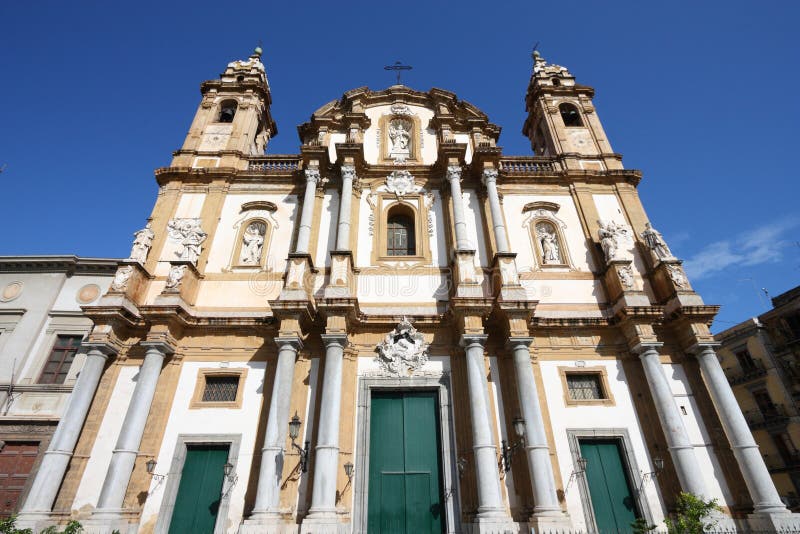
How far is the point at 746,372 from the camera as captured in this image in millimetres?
27984

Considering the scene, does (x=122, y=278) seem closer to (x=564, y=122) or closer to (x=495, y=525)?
(x=495, y=525)

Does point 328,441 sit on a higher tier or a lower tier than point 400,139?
lower

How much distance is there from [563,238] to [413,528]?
33.7 feet

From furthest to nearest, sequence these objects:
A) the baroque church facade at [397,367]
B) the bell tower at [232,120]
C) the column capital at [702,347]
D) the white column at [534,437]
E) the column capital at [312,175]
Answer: the bell tower at [232,120], the column capital at [312,175], the column capital at [702,347], the baroque church facade at [397,367], the white column at [534,437]

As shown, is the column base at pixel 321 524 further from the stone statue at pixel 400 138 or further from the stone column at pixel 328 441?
the stone statue at pixel 400 138

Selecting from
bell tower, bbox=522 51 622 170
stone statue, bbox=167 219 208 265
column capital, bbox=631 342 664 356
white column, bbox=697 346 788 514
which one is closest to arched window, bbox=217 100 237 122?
stone statue, bbox=167 219 208 265

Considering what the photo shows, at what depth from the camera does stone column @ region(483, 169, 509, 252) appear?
1369 cm

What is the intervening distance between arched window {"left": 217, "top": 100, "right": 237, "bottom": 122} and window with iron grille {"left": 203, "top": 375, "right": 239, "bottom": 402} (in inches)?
499

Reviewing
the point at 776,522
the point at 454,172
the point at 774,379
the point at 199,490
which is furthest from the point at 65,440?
the point at 774,379

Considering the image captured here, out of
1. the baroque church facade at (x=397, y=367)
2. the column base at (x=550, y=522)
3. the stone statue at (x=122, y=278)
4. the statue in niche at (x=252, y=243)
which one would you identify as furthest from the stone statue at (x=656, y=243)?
the stone statue at (x=122, y=278)

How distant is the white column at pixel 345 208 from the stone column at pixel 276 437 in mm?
3589

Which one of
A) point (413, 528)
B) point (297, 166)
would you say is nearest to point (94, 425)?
point (413, 528)

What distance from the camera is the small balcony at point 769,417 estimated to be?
25.3 m

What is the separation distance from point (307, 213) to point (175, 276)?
4.46 meters
